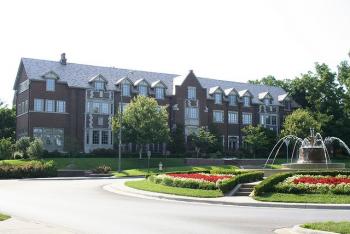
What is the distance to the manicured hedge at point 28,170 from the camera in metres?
45.2

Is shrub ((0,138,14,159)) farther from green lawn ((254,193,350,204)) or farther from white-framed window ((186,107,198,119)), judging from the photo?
green lawn ((254,193,350,204))

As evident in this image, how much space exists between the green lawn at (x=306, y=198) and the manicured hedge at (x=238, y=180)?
227 centimetres

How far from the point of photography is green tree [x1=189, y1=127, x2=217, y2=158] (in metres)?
69.0

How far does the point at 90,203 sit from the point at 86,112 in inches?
1784

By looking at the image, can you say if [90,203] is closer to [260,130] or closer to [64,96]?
[64,96]

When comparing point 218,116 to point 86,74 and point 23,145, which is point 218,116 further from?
point 23,145

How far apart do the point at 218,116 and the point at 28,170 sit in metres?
37.6

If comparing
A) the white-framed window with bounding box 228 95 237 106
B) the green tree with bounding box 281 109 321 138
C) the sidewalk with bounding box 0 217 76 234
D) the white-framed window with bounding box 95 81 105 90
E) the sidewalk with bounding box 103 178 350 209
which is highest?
the white-framed window with bounding box 95 81 105 90

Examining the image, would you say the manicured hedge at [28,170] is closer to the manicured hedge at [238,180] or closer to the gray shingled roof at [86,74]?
the gray shingled roof at [86,74]

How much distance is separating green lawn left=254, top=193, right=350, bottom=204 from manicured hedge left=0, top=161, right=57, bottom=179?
92.7 feet

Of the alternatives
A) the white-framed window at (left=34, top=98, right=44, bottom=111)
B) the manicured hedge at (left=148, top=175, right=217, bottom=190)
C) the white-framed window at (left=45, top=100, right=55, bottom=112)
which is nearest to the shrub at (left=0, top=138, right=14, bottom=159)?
the white-framed window at (left=34, top=98, right=44, bottom=111)

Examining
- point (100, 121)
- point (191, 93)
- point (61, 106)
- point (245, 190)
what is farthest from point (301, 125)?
point (245, 190)

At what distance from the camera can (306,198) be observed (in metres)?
22.5

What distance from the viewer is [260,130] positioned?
7550 cm
